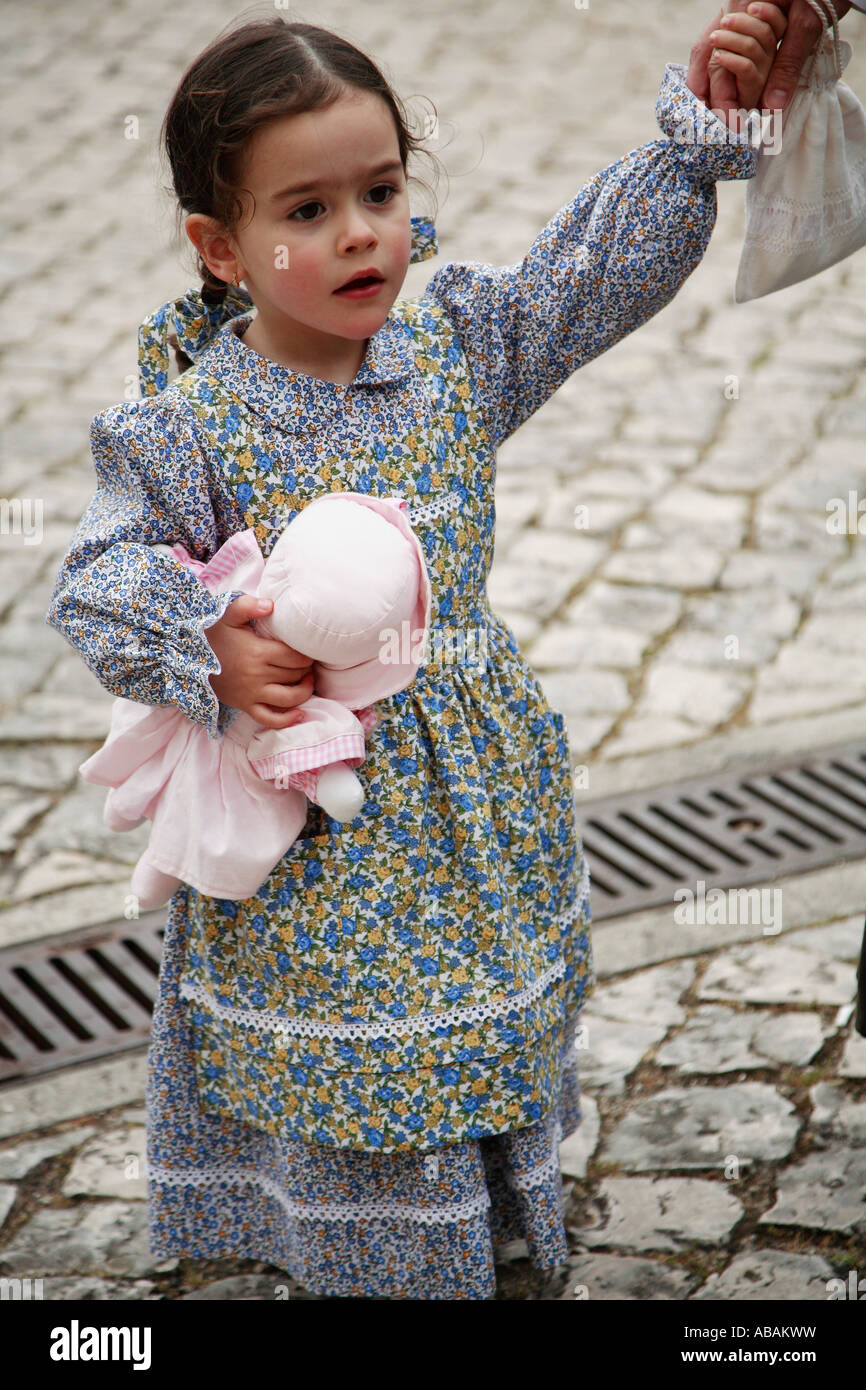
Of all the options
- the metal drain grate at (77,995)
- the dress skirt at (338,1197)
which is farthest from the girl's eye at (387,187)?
the metal drain grate at (77,995)

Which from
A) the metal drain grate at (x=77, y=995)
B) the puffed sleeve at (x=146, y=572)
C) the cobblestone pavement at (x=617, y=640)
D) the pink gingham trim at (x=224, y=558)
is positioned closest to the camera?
the puffed sleeve at (x=146, y=572)

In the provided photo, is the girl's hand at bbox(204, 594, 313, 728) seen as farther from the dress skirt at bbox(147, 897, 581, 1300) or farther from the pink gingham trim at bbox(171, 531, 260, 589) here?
the dress skirt at bbox(147, 897, 581, 1300)

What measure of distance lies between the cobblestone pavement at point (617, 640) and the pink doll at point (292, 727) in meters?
0.53

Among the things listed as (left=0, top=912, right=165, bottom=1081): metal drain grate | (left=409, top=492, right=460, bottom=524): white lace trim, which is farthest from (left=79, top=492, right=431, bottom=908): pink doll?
(left=0, top=912, right=165, bottom=1081): metal drain grate

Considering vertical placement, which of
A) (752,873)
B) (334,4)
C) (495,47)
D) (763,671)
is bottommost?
(752,873)

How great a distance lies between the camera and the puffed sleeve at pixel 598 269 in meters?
2.09

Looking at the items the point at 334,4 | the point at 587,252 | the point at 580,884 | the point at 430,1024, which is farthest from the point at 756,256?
the point at 334,4

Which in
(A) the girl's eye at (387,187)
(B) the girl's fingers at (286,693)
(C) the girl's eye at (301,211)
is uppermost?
(A) the girl's eye at (387,187)

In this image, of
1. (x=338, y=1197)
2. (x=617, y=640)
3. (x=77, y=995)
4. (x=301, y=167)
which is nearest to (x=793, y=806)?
(x=617, y=640)

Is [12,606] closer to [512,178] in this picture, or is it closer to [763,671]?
[763,671]

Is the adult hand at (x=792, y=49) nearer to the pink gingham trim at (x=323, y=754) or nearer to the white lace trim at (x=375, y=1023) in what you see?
the pink gingham trim at (x=323, y=754)

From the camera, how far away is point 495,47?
849cm

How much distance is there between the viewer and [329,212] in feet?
6.42

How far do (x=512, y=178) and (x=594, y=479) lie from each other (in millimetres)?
2615
